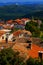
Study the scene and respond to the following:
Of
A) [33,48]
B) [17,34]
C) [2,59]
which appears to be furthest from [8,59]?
[17,34]

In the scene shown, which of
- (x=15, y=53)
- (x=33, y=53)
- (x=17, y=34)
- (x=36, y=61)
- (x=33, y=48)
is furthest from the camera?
(x=17, y=34)

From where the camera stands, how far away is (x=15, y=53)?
21594 millimetres

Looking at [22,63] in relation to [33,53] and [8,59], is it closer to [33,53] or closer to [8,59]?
[8,59]

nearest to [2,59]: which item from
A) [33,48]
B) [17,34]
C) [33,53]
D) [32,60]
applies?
[32,60]

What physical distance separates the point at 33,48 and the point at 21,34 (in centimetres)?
2513

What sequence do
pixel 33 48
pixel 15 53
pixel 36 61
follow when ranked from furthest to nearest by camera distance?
1. pixel 33 48
2. pixel 15 53
3. pixel 36 61

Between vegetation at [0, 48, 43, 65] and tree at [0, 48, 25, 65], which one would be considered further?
tree at [0, 48, 25, 65]

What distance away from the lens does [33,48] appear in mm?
28406

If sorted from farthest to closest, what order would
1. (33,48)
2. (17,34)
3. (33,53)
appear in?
(17,34), (33,48), (33,53)

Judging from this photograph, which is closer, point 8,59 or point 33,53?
point 8,59

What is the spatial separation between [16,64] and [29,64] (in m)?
0.79

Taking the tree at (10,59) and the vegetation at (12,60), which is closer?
the vegetation at (12,60)

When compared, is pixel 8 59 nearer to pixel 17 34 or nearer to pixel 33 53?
pixel 33 53

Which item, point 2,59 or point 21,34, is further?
point 21,34
